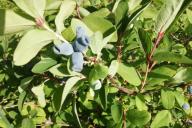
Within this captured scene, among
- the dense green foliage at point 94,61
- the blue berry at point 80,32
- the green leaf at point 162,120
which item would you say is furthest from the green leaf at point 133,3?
the green leaf at point 162,120

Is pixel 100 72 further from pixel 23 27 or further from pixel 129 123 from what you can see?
pixel 129 123

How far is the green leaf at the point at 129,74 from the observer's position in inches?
36.1

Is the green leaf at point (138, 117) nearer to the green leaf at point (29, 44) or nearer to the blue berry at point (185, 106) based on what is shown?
the blue berry at point (185, 106)

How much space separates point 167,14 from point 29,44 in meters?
0.28

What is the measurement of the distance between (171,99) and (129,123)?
13 centimetres

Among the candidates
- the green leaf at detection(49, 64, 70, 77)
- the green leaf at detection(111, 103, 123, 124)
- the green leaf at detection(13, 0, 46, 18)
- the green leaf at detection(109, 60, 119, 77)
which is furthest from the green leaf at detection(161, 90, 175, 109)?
the green leaf at detection(13, 0, 46, 18)

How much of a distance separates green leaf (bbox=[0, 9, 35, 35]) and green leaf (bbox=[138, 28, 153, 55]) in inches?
9.3

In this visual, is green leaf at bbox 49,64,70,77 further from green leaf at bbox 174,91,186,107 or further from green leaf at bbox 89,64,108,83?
green leaf at bbox 174,91,186,107

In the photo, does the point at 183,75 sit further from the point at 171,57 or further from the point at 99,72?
the point at 99,72

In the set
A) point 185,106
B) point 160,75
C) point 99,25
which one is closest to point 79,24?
point 99,25

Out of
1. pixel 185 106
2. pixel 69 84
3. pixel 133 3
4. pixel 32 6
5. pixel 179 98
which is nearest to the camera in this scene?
pixel 32 6

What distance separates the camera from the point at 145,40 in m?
0.85

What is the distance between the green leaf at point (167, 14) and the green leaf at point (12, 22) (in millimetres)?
261

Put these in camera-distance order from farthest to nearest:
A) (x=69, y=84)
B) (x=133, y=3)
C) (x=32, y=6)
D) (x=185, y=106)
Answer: (x=185, y=106)
(x=133, y=3)
(x=69, y=84)
(x=32, y=6)
